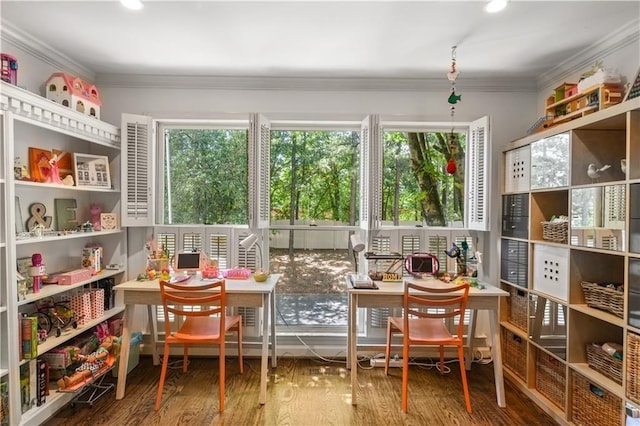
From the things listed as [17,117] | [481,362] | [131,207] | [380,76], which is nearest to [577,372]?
[481,362]

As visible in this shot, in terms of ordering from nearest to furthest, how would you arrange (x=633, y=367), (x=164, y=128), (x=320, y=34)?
(x=633, y=367)
(x=320, y=34)
(x=164, y=128)

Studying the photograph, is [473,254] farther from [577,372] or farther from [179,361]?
[179,361]

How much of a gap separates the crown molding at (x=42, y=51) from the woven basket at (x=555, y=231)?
3875 mm

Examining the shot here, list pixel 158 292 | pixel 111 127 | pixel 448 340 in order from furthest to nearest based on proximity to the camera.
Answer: pixel 111 127 < pixel 158 292 < pixel 448 340

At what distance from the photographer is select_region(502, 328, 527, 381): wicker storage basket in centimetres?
262

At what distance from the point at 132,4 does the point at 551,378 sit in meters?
3.62

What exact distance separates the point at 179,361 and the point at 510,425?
2.64 meters

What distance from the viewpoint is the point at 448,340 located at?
2324 mm

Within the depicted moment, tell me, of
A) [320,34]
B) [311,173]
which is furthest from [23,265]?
[320,34]

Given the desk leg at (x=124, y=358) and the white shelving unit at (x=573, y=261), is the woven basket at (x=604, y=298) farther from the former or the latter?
the desk leg at (x=124, y=358)

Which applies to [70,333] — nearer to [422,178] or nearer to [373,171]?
[373,171]

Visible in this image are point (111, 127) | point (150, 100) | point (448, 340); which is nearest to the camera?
point (448, 340)

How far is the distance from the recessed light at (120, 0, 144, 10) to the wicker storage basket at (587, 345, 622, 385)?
3.41 m

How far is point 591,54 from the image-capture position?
2.46m
